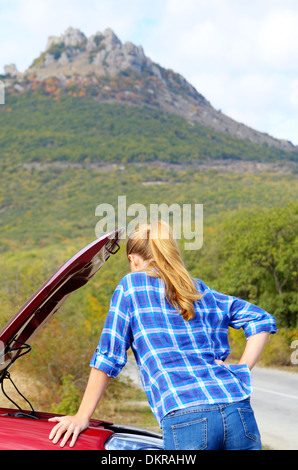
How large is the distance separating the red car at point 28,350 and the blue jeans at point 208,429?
0.29 meters

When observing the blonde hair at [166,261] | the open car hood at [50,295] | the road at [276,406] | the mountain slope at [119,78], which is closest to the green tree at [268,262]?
the road at [276,406]

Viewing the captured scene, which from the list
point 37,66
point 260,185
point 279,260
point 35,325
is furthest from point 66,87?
point 35,325

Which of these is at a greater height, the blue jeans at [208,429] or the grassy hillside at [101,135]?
the grassy hillside at [101,135]

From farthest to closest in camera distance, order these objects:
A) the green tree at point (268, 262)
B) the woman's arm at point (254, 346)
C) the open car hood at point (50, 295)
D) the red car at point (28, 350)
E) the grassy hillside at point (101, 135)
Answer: the grassy hillside at point (101, 135) → the green tree at point (268, 262) → the woman's arm at point (254, 346) → the open car hood at point (50, 295) → the red car at point (28, 350)

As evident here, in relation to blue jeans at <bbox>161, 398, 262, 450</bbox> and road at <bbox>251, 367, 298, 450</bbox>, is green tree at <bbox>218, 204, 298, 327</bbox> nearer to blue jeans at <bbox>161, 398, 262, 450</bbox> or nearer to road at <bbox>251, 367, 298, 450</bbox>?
road at <bbox>251, 367, 298, 450</bbox>

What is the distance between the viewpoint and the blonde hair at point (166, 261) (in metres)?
2.18

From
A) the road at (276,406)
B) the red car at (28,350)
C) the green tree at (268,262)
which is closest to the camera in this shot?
the red car at (28,350)

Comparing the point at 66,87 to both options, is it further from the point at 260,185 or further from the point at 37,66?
the point at 260,185

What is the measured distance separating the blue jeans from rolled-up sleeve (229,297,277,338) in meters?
0.43

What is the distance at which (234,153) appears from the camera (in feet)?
278

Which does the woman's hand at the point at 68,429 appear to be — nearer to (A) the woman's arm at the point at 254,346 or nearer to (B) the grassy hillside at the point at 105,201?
(A) the woman's arm at the point at 254,346

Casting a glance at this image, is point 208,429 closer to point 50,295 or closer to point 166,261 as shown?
point 166,261

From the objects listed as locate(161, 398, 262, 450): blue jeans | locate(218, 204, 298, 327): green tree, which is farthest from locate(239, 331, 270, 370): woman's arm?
locate(218, 204, 298, 327): green tree

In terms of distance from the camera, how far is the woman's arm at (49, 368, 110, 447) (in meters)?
2.08
